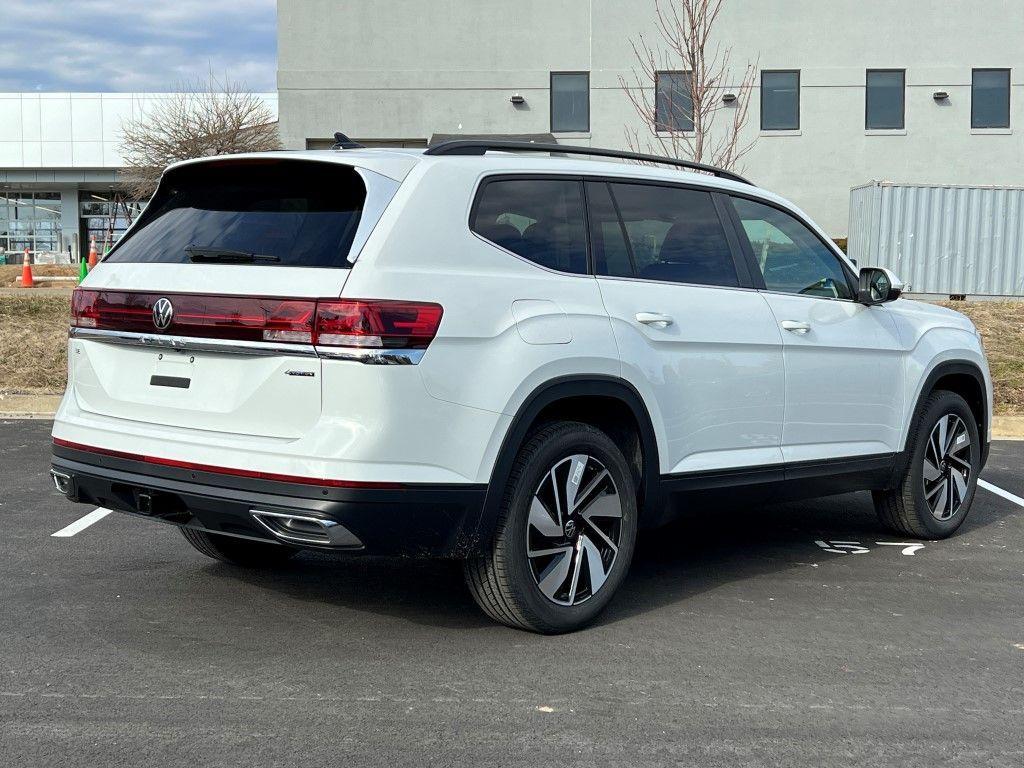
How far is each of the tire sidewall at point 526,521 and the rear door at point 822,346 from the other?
1131 mm

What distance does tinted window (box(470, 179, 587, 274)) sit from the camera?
467cm

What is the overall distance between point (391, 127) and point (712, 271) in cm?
2867

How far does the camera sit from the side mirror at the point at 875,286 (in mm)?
6266

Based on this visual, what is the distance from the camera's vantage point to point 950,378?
23.1 ft

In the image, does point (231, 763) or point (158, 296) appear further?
point (158, 296)

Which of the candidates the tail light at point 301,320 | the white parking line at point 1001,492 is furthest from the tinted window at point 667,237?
the white parking line at point 1001,492

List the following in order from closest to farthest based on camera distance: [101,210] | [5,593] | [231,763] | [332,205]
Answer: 1. [231,763]
2. [332,205]
3. [5,593]
4. [101,210]

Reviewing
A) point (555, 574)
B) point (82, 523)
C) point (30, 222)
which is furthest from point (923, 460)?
point (30, 222)

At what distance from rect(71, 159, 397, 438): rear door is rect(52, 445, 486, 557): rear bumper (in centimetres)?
21

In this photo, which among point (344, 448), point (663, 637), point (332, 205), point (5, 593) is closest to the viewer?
point (344, 448)

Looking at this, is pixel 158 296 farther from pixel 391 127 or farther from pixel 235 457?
pixel 391 127

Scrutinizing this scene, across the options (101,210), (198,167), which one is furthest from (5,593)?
(101,210)

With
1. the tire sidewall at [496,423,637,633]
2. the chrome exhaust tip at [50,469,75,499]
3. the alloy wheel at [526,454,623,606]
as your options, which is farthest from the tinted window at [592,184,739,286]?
the chrome exhaust tip at [50,469,75,499]

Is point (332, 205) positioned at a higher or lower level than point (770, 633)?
higher
